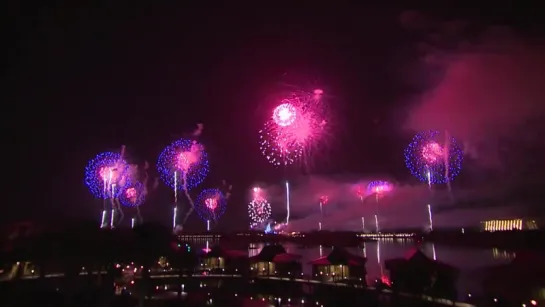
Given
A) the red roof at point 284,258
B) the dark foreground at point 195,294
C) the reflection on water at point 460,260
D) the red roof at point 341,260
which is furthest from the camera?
the reflection on water at point 460,260

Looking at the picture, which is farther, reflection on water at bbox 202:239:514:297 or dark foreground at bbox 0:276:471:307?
reflection on water at bbox 202:239:514:297

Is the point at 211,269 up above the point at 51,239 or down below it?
below

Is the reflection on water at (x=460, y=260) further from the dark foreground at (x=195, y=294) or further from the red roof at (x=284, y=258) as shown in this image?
the dark foreground at (x=195, y=294)

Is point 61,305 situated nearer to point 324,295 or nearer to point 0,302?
point 0,302

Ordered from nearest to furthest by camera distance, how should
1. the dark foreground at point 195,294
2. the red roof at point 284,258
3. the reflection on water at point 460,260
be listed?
1. the dark foreground at point 195,294
2. the red roof at point 284,258
3. the reflection on water at point 460,260


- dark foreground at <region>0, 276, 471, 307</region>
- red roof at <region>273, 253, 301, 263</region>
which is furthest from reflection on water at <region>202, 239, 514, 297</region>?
dark foreground at <region>0, 276, 471, 307</region>

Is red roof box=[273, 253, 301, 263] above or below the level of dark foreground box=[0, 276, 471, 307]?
above

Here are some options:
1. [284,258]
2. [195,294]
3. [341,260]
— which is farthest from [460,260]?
[195,294]

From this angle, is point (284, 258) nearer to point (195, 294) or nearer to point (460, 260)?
point (195, 294)

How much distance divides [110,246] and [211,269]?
46.5ft

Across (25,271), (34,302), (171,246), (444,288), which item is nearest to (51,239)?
(25,271)

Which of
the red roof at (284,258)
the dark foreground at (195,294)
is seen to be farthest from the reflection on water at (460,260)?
the dark foreground at (195,294)

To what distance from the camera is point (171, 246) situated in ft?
139

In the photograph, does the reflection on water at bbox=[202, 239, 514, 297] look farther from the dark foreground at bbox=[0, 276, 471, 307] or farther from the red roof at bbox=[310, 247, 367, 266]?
the dark foreground at bbox=[0, 276, 471, 307]
